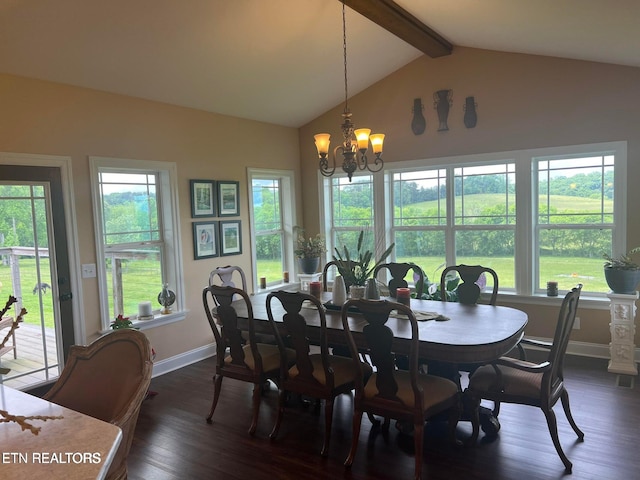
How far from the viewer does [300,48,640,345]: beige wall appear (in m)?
4.15

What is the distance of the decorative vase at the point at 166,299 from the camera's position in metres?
4.44

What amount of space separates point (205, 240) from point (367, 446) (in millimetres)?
2796

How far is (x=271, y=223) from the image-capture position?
5.90m

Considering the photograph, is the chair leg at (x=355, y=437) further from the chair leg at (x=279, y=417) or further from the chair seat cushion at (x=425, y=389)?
the chair leg at (x=279, y=417)

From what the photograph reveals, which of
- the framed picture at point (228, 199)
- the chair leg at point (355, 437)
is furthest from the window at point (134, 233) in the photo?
the chair leg at point (355, 437)

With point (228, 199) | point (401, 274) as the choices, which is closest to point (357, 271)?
point (401, 274)

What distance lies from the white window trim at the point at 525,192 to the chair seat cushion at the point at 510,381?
2.11 meters

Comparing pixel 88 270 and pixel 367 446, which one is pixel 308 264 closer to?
pixel 88 270

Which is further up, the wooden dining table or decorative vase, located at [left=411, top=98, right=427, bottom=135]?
decorative vase, located at [left=411, top=98, right=427, bottom=135]

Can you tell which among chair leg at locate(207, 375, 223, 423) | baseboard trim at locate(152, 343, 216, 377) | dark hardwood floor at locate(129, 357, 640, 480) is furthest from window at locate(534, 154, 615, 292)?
baseboard trim at locate(152, 343, 216, 377)

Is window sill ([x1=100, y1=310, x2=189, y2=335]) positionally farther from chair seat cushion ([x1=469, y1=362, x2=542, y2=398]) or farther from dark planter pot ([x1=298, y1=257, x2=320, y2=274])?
chair seat cushion ([x1=469, y1=362, x2=542, y2=398])

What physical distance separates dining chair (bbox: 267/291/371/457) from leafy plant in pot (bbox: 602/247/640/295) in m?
2.48

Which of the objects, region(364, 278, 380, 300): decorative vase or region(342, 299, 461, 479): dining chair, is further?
region(364, 278, 380, 300): decorative vase

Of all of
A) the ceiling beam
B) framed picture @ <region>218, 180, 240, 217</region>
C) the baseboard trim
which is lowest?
the baseboard trim
